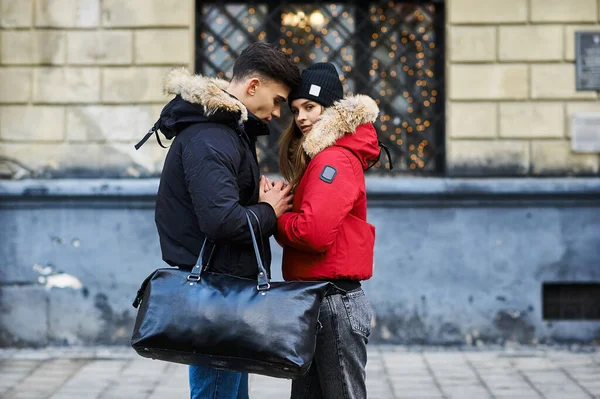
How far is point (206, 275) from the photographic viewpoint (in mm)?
2951

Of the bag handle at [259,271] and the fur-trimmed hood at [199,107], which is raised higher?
the fur-trimmed hood at [199,107]

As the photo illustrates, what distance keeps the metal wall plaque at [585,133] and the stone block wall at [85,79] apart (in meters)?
3.20

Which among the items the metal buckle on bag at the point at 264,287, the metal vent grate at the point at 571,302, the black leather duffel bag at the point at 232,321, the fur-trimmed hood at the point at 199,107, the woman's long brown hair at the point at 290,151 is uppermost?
the fur-trimmed hood at the point at 199,107

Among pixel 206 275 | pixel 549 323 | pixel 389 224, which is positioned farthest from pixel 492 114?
pixel 206 275

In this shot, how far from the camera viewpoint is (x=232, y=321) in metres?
2.85

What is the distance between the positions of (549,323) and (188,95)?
4665mm

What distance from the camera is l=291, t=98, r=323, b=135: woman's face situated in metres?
3.29

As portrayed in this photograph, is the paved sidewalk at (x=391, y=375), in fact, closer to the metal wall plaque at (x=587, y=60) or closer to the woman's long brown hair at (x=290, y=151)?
the metal wall plaque at (x=587, y=60)

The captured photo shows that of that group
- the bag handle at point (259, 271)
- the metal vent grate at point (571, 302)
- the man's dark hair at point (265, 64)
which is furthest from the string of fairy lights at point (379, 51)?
the bag handle at point (259, 271)

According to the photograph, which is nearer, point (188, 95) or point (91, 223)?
point (188, 95)

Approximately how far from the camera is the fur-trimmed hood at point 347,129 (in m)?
3.18

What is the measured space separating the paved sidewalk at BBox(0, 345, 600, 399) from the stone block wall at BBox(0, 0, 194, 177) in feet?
5.10

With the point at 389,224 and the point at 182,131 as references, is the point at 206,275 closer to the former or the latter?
the point at 182,131

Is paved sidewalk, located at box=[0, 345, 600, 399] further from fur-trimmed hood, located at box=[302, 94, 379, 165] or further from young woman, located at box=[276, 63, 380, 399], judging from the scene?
fur-trimmed hood, located at box=[302, 94, 379, 165]
